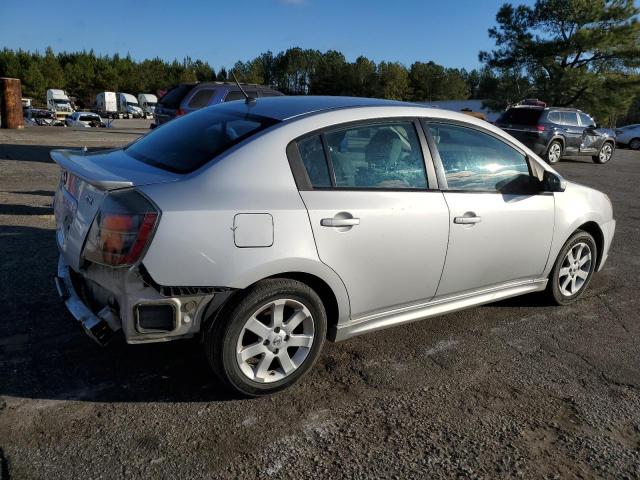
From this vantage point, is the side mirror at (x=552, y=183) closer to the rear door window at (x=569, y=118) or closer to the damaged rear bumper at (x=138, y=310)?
the damaged rear bumper at (x=138, y=310)

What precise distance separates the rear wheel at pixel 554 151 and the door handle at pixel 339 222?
15747 mm

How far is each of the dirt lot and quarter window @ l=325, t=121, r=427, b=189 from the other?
114 cm

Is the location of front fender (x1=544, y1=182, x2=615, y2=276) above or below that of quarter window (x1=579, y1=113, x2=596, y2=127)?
below

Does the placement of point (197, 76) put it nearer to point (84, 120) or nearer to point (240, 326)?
point (84, 120)

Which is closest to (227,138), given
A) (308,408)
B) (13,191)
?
(308,408)

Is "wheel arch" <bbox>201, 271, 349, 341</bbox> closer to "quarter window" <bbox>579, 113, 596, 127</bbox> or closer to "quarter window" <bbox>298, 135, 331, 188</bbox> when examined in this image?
"quarter window" <bbox>298, 135, 331, 188</bbox>

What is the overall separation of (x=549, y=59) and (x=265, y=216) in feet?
127

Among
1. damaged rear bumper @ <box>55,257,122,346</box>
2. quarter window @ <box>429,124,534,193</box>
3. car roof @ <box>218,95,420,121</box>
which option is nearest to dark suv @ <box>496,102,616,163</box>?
quarter window @ <box>429,124,534,193</box>

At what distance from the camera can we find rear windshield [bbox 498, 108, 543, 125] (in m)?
16.9

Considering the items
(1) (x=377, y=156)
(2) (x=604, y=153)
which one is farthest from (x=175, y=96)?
(2) (x=604, y=153)

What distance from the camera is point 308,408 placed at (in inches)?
118

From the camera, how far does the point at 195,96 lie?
1168 cm

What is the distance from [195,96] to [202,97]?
0.48 feet

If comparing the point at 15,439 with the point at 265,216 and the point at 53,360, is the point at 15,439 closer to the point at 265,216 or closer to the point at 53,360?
the point at 53,360
